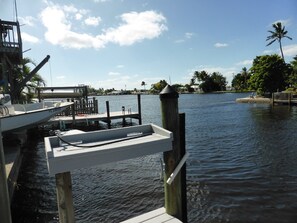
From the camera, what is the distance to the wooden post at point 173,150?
3.80m

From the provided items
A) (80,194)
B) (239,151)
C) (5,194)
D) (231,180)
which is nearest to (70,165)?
(5,194)

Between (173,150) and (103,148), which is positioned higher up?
(103,148)

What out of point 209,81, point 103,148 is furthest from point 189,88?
point 103,148

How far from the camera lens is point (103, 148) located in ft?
10.6

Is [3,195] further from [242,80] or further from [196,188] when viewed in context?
[242,80]

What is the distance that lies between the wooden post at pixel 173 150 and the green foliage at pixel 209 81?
119 metres

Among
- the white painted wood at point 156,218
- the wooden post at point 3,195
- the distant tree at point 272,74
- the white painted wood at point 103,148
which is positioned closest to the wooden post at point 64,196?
the white painted wood at point 103,148

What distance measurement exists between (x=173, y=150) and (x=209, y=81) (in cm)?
12214

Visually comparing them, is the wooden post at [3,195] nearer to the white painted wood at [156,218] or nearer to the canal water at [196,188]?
the white painted wood at [156,218]

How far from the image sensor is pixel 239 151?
13492mm

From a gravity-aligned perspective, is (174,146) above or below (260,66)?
below

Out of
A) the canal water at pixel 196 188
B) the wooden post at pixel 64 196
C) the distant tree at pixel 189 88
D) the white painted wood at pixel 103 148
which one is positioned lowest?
the canal water at pixel 196 188

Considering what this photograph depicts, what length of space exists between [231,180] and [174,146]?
630cm

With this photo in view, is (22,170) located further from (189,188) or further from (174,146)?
(174,146)
